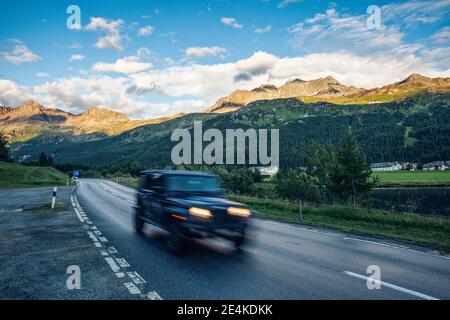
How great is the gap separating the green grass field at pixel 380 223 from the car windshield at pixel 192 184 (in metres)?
6.74

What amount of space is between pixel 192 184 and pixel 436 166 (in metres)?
158

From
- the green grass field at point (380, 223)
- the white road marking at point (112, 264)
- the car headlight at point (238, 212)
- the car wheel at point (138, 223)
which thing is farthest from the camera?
the green grass field at point (380, 223)

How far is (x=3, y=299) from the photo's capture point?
18.1 ft

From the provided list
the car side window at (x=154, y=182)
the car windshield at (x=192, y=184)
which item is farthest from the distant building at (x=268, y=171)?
the car windshield at (x=192, y=184)

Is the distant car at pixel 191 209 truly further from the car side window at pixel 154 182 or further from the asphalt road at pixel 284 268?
the asphalt road at pixel 284 268

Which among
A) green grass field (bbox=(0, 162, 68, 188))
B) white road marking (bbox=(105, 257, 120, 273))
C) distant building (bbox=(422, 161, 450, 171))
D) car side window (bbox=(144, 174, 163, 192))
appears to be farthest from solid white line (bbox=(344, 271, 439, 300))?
distant building (bbox=(422, 161, 450, 171))

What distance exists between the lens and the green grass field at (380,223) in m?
12.8

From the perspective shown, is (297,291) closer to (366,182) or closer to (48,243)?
(48,243)

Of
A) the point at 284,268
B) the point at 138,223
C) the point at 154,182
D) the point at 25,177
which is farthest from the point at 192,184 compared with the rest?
the point at 25,177

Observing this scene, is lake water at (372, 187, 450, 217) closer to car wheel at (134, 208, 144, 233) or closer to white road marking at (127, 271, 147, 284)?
car wheel at (134, 208, 144, 233)

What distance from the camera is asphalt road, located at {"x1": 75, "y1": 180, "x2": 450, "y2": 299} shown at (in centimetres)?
604

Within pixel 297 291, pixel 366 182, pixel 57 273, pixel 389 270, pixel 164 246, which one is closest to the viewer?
pixel 297 291
